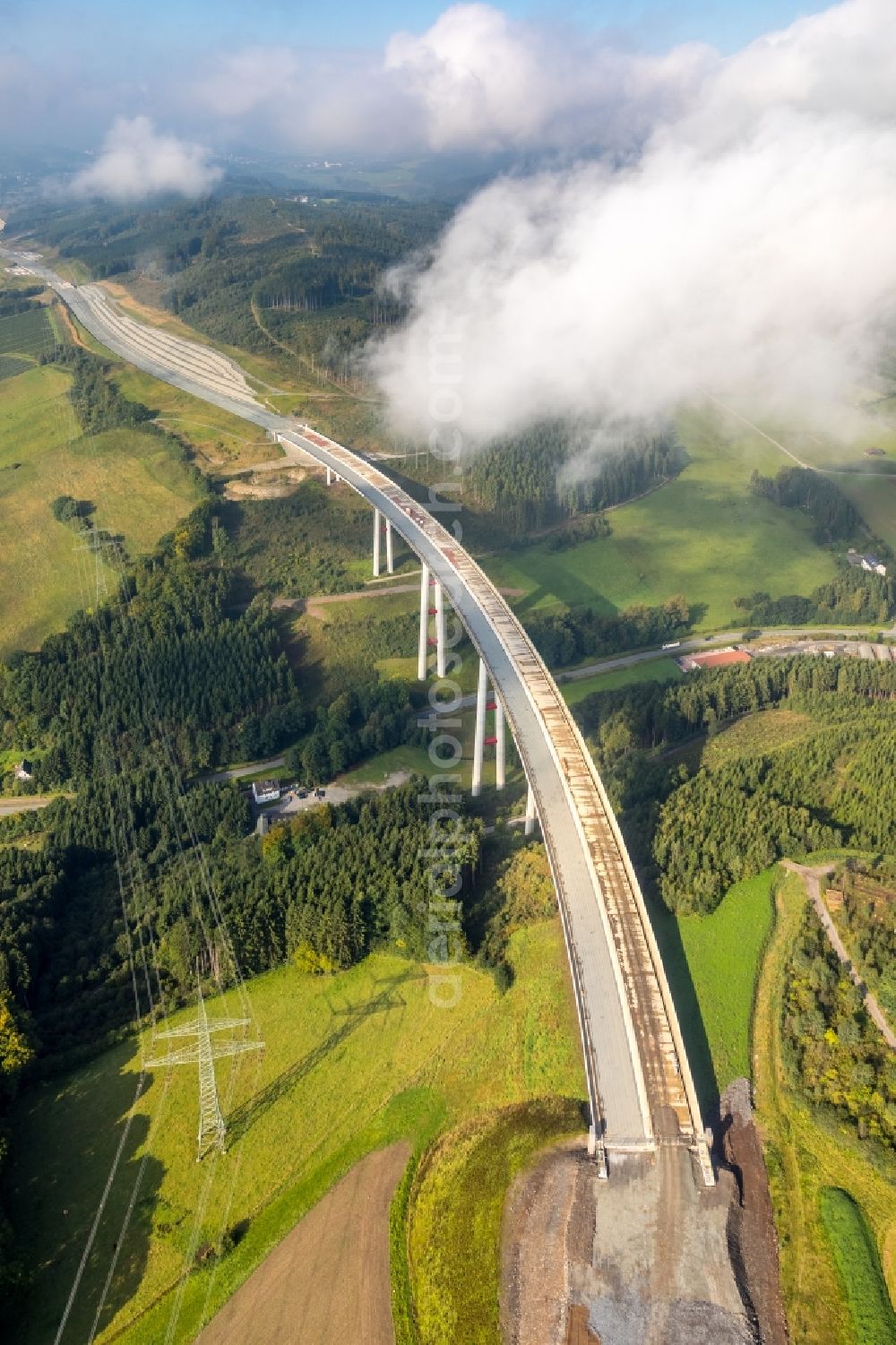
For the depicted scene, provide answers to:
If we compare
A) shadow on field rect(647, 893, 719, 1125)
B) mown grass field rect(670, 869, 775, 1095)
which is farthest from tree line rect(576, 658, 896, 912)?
shadow on field rect(647, 893, 719, 1125)

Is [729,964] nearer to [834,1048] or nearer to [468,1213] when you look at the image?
[834,1048]

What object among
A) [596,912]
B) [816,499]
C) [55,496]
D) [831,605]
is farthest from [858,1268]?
[55,496]

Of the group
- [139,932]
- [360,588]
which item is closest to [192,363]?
[360,588]

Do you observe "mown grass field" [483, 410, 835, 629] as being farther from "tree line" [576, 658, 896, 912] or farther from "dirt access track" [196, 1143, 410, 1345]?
"dirt access track" [196, 1143, 410, 1345]

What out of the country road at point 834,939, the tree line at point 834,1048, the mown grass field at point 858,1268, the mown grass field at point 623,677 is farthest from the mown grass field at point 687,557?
the mown grass field at point 858,1268

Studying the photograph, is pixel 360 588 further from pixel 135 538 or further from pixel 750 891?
pixel 750 891

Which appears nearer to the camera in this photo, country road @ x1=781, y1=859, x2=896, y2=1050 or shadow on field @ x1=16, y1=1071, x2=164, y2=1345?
shadow on field @ x1=16, y1=1071, x2=164, y2=1345

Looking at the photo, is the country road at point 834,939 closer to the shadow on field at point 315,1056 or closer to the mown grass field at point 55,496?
the shadow on field at point 315,1056
